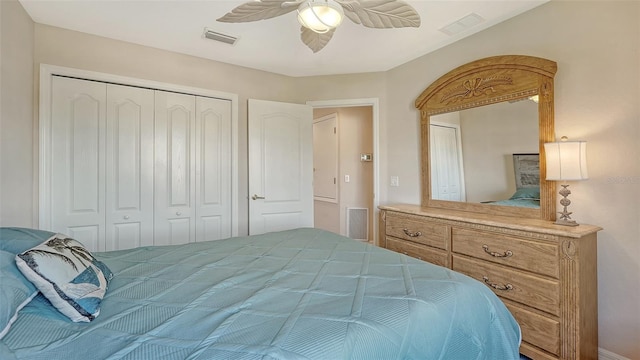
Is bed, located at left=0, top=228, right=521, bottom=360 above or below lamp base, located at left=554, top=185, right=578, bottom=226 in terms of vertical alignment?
below

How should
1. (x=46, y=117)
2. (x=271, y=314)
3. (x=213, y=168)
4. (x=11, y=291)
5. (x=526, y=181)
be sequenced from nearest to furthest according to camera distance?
(x=11, y=291) < (x=271, y=314) < (x=526, y=181) < (x=46, y=117) < (x=213, y=168)

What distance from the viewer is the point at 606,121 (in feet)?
5.78

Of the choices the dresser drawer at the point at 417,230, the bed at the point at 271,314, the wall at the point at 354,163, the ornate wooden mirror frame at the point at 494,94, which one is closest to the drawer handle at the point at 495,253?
the dresser drawer at the point at 417,230

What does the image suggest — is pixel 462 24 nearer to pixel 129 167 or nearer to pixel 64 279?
pixel 64 279

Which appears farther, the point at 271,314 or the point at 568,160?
the point at 568,160

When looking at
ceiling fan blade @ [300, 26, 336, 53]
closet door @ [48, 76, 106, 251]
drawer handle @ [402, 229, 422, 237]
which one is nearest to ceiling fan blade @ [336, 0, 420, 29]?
ceiling fan blade @ [300, 26, 336, 53]

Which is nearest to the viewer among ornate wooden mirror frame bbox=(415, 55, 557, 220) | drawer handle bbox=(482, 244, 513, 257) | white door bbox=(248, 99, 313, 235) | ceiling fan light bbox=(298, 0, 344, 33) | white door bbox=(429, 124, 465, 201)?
ceiling fan light bbox=(298, 0, 344, 33)

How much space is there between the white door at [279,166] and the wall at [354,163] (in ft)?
4.28

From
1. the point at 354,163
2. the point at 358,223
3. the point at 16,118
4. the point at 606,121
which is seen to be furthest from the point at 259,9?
the point at 358,223

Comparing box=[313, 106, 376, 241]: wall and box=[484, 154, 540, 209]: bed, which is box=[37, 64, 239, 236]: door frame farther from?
box=[484, 154, 540, 209]: bed

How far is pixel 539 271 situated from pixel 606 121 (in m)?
1.03

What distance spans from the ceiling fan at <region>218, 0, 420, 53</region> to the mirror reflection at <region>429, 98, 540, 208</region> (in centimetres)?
121

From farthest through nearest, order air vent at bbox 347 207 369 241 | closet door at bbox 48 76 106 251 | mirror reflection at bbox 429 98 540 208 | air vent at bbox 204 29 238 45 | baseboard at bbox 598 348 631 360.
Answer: air vent at bbox 347 207 369 241 < air vent at bbox 204 29 238 45 < closet door at bbox 48 76 106 251 < mirror reflection at bbox 429 98 540 208 < baseboard at bbox 598 348 631 360

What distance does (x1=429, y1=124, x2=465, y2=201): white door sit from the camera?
261 centimetres
